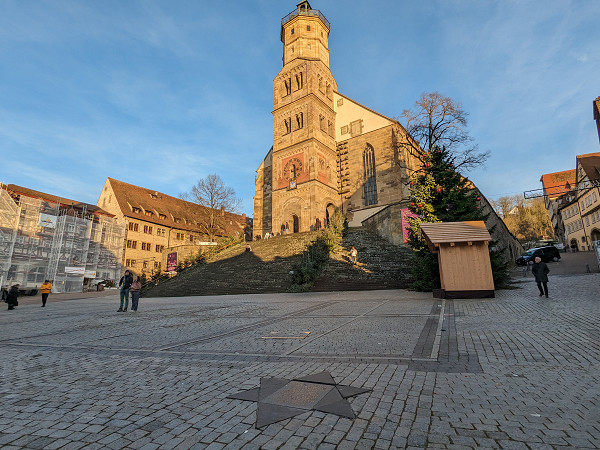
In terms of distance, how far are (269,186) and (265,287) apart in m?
24.6

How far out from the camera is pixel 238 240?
32.8 metres

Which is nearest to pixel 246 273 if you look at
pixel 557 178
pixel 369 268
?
pixel 369 268

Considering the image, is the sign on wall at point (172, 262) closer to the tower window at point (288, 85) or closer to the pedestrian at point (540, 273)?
the tower window at point (288, 85)

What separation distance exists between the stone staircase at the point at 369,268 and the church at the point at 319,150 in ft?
31.5

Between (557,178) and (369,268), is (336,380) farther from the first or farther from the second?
(557,178)

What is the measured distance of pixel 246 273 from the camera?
21609 millimetres

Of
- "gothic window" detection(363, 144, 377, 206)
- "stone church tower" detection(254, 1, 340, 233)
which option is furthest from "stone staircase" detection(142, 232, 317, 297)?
"gothic window" detection(363, 144, 377, 206)

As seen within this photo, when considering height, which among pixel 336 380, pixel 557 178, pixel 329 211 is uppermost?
pixel 557 178

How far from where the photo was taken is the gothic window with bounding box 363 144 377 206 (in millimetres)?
35062

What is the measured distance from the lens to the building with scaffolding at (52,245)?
28906 mm

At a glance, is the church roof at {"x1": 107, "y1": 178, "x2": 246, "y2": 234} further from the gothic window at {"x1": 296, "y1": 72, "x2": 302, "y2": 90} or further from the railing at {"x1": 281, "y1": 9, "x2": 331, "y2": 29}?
the railing at {"x1": 281, "y1": 9, "x2": 331, "y2": 29}

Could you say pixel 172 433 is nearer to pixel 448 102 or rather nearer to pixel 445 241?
pixel 445 241

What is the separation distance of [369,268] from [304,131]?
70.1ft

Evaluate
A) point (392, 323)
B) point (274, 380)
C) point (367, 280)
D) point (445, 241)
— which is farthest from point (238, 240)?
point (274, 380)
